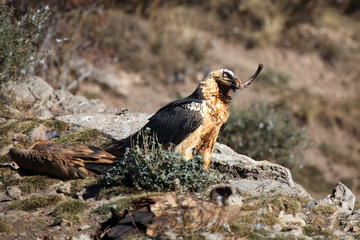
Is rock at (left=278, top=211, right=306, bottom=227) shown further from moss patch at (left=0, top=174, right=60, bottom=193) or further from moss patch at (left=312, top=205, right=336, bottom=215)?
moss patch at (left=0, top=174, right=60, bottom=193)

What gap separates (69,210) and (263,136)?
5.59 metres

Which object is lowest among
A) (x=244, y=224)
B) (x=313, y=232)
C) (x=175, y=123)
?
(x=244, y=224)

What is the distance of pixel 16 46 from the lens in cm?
739

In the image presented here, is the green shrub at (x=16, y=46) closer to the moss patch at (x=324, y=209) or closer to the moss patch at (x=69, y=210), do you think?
the moss patch at (x=69, y=210)

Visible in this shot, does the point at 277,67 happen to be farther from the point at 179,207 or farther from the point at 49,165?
the point at 179,207

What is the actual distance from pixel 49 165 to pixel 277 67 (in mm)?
11784

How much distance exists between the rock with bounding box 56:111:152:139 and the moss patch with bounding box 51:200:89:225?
6.70 ft

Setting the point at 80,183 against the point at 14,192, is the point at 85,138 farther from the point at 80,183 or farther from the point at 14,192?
the point at 14,192

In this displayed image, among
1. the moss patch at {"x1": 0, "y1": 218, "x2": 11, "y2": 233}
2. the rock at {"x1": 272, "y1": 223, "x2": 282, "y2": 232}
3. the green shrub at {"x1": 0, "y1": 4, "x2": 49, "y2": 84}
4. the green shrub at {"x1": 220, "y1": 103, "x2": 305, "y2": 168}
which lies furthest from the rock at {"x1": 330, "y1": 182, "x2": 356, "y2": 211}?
the green shrub at {"x1": 0, "y1": 4, "x2": 49, "y2": 84}

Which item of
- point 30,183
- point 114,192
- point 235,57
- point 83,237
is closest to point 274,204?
point 114,192

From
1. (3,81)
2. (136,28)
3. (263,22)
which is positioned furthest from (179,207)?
(263,22)

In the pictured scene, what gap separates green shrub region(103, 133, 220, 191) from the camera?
5305mm

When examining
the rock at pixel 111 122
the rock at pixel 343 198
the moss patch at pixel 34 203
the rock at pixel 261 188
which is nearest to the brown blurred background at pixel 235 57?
the rock at pixel 111 122

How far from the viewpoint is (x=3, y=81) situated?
24.9 feet
